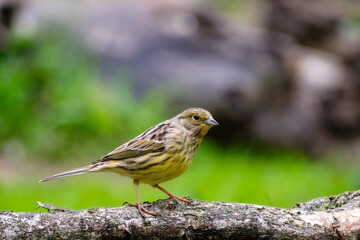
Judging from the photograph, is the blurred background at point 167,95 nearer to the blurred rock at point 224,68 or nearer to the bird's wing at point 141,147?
the blurred rock at point 224,68

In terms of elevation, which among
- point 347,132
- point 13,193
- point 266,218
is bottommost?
point 266,218

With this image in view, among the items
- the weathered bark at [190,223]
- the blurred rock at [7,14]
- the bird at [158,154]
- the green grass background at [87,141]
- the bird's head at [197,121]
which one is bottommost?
the weathered bark at [190,223]

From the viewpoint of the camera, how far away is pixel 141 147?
521cm

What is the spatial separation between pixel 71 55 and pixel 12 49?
37.7 inches

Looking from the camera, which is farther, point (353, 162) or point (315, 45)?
point (315, 45)

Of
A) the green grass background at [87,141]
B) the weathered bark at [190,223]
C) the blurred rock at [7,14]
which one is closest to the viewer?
the weathered bark at [190,223]

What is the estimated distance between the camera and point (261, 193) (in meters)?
8.15

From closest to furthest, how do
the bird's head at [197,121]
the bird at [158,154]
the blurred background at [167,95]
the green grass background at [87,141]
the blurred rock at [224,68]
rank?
the bird at [158,154], the bird's head at [197,121], the green grass background at [87,141], the blurred background at [167,95], the blurred rock at [224,68]

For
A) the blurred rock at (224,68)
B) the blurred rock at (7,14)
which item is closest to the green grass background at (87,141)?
the blurred rock at (224,68)

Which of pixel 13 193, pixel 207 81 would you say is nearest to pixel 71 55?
pixel 207 81

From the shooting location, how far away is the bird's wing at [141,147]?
514 cm

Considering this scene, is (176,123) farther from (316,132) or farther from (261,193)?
(316,132)

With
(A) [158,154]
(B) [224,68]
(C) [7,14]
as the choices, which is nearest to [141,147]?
(A) [158,154]

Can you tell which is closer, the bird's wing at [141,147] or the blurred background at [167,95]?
the bird's wing at [141,147]
